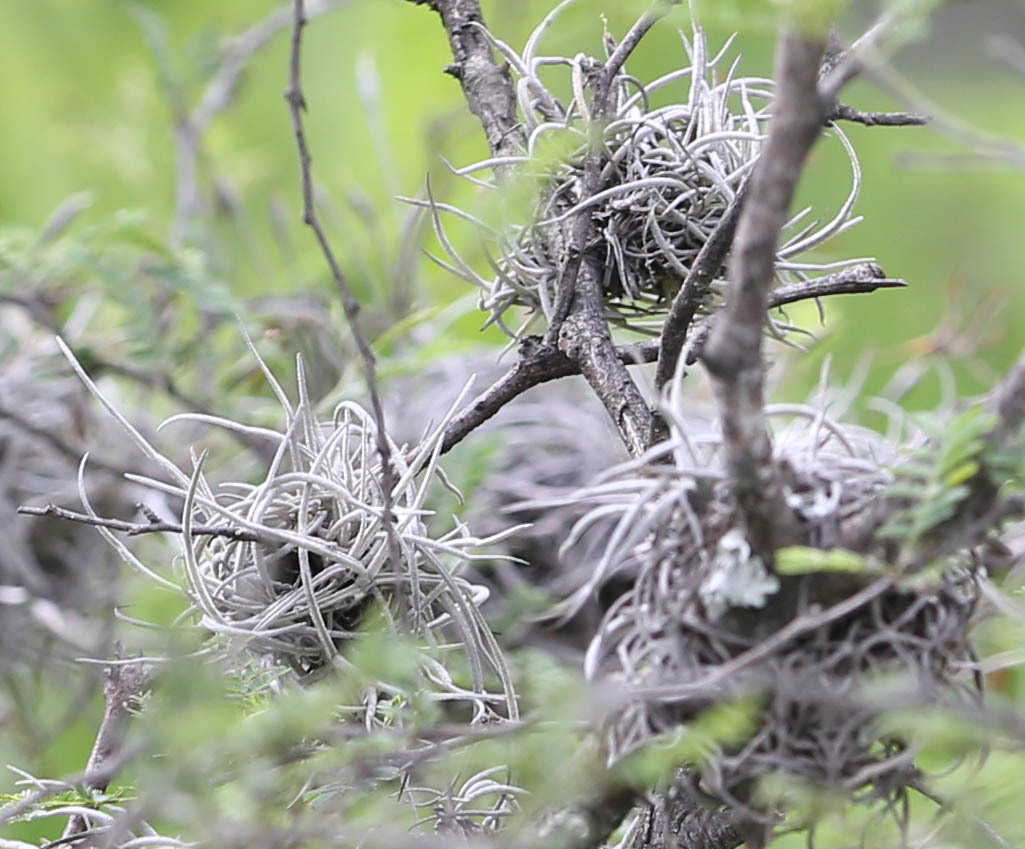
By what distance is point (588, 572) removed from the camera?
845mm

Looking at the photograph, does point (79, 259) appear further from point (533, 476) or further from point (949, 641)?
point (949, 641)

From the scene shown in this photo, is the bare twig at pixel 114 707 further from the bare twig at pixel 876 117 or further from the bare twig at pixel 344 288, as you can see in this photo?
the bare twig at pixel 876 117

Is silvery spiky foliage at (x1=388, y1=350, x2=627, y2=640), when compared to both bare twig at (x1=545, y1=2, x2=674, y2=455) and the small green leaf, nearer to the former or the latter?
bare twig at (x1=545, y1=2, x2=674, y2=455)

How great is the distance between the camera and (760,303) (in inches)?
10.0

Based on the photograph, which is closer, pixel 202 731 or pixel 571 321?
pixel 202 731

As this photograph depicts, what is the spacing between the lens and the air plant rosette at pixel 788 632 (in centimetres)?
28

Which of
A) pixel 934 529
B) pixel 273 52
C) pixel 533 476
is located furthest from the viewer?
pixel 273 52

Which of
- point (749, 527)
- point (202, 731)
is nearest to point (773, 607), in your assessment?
point (749, 527)

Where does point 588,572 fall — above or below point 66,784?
below

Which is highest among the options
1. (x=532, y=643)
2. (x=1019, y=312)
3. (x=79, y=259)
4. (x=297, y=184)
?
(x=79, y=259)

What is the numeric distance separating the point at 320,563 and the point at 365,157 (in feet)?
4.57

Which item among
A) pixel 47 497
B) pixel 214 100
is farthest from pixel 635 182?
pixel 214 100

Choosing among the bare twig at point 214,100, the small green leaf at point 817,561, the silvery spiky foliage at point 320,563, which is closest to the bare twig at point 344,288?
the silvery spiky foliage at point 320,563

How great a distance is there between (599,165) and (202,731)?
0.82ft
